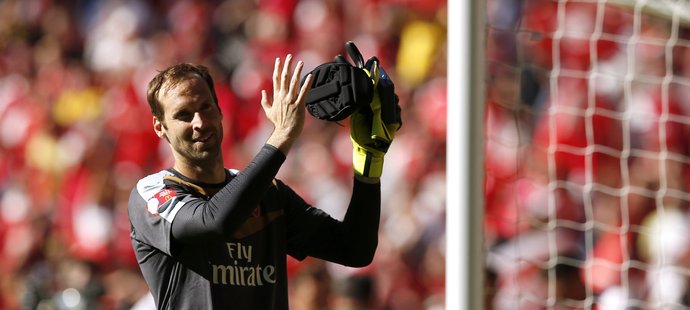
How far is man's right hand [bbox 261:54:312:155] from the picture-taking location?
101 inches

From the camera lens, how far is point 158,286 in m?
2.67

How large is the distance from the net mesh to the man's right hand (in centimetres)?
183

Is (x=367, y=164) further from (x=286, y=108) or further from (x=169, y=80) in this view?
(x=169, y=80)

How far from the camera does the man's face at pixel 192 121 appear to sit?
2.70 metres

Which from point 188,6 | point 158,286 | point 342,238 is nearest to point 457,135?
point 342,238

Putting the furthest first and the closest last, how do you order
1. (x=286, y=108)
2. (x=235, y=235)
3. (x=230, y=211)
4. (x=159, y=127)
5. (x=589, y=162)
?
(x=589, y=162)
(x=159, y=127)
(x=235, y=235)
(x=286, y=108)
(x=230, y=211)

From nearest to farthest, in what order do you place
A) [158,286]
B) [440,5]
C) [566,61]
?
[158,286]
[566,61]
[440,5]

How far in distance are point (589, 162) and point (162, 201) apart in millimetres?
2560

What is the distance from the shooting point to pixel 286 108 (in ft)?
8.45

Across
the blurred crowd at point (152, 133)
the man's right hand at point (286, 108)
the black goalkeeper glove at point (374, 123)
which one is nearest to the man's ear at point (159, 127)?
the man's right hand at point (286, 108)

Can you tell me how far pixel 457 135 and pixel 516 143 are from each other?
1897 millimetres

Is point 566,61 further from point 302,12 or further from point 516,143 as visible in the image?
point 302,12

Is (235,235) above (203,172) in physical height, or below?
below

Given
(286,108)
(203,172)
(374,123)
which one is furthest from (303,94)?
(203,172)
